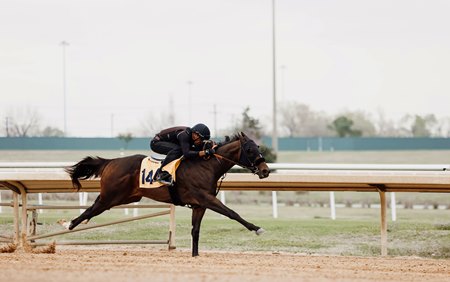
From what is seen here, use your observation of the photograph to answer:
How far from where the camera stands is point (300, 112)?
6688cm

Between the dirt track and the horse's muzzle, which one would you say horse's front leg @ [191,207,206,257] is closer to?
the dirt track

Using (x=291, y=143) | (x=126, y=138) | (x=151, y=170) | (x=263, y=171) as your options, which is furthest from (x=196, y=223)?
(x=291, y=143)

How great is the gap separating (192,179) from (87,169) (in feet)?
5.31

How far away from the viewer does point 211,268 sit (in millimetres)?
9984

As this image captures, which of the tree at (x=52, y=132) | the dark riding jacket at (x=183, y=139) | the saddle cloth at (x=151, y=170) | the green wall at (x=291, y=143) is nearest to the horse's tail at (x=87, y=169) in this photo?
the saddle cloth at (x=151, y=170)

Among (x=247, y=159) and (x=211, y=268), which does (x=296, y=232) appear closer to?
(x=247, y=159)

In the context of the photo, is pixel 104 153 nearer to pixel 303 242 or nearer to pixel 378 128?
pixel 303 242

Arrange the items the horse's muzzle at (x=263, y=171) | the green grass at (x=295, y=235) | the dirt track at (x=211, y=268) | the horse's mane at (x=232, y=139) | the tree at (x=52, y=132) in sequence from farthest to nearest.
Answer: the tree at (x=52, y=132)
the green grass at (x=295, y=235)
the horse's mane at (x=232, y=139)
the horse's muzzle at (x=263, y=171)
the dirt track at (x=211, y=268)

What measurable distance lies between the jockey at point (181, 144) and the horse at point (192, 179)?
0.15m

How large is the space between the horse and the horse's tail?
0.01m

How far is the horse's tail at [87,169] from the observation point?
42.6 ft

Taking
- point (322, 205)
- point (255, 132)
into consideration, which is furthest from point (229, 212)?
point (255, 132)

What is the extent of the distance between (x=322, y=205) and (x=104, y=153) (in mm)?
7075

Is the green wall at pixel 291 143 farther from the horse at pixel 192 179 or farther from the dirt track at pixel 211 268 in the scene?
the dirt track at pixel 211 268
